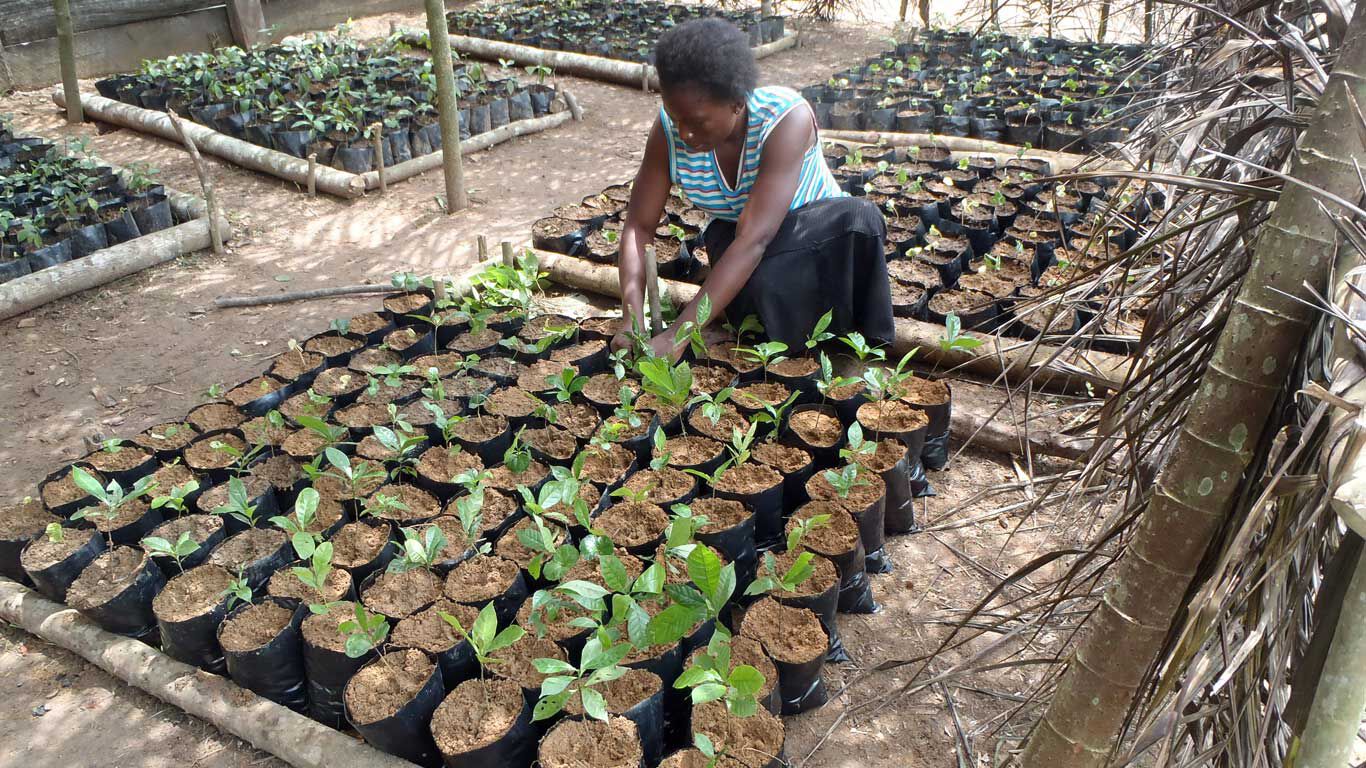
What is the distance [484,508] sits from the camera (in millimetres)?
2436

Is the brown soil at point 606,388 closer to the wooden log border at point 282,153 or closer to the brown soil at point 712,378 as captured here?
the brown soil at point 712,378

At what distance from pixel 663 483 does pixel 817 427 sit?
54 cm

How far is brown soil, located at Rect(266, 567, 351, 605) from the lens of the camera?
7.20ft

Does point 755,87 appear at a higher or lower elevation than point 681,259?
higher

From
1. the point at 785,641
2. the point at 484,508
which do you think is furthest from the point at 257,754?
the point at 785,641

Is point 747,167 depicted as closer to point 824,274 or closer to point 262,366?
point 824,274

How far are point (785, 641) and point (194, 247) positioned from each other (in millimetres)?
3907

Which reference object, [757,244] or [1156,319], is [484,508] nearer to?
[757,244]

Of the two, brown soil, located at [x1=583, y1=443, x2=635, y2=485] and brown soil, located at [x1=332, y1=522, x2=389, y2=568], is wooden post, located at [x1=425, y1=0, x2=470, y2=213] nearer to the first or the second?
brown soil, located at [x1=583, y1=443, x2=635, y2=485]

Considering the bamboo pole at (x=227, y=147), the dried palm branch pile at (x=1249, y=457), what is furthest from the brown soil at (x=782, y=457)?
the bamboo pole at (x=227, y=147)

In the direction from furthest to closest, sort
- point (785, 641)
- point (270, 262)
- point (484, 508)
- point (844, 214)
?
point (270, 262) < point (844, 214) < point (484, 508) < point (785, 641)

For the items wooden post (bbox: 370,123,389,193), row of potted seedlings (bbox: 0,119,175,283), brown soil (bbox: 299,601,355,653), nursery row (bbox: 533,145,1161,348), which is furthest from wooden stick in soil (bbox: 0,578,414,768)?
wooden post (bbox: 370,123,389,193)

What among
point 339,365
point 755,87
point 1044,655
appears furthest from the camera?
point 339,365

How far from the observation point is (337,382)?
10.0ft
